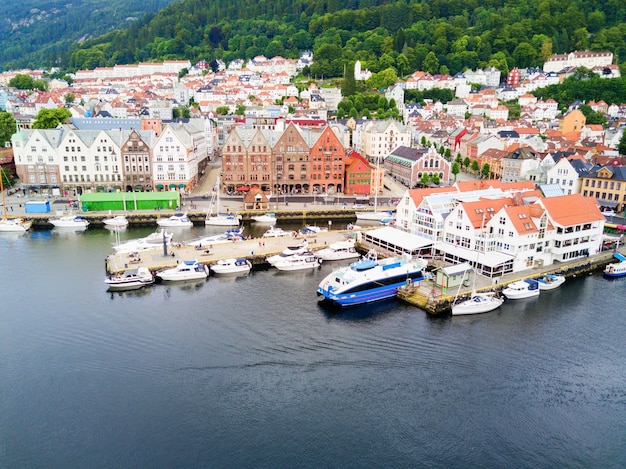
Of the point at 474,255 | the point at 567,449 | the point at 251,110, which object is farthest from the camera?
the point at 251,110

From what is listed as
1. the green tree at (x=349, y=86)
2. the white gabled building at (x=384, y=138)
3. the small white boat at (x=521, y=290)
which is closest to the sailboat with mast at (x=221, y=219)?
the small white boat at (x=521, y=290)

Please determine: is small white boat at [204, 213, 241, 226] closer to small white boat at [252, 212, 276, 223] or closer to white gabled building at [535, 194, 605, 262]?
small white boat at [252, 212, 276, 223]

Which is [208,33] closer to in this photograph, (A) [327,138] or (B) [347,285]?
(A) [327,138]

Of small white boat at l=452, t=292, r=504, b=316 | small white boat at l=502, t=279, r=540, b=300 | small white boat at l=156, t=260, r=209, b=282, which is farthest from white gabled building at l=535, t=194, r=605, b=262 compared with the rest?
small white boat at l=156, t=260, r=209, b=282

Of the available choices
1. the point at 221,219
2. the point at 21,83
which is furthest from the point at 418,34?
the point at 221,219

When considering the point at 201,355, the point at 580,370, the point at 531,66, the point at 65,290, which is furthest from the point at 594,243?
the point at 531,66

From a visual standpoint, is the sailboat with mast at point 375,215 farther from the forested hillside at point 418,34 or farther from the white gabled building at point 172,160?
the forested hillside at point 418,34
